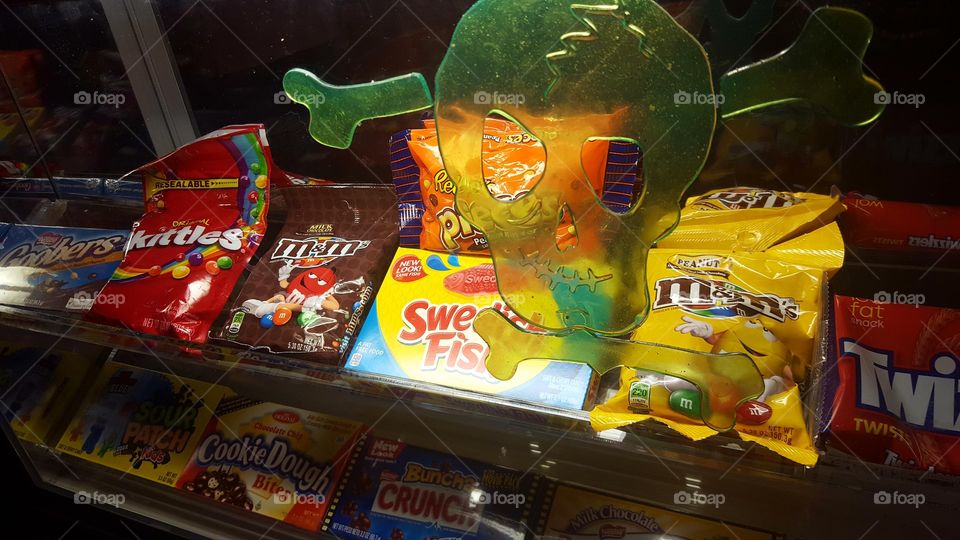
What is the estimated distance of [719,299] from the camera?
117 centimetres

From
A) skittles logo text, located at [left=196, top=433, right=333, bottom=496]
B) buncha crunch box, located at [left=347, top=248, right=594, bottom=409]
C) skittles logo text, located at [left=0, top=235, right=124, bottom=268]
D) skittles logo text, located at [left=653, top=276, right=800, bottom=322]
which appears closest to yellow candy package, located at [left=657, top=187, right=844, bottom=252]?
skittles logo text, located at [left=653, top=276, right=800, bottom=322]

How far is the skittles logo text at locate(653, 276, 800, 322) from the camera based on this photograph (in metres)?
1.14

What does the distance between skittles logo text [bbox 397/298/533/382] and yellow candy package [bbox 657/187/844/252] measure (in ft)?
1.35

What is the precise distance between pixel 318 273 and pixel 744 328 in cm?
84

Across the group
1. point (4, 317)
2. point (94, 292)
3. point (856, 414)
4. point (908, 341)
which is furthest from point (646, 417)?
point (4, 317)

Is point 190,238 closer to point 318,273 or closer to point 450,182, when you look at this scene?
point 318,273

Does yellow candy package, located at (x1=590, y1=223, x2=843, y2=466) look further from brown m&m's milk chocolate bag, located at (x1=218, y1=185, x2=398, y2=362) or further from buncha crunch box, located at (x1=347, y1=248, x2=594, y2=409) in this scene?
brown m&m's milk chocolate bag, located at (x1=218, y1=185, x2=398, y2=362)

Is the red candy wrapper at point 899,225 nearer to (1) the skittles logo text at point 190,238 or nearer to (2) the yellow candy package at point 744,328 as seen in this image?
(2) the yellow candy package at point 744,328

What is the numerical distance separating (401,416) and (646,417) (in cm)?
47

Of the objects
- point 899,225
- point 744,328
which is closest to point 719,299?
point 744,328

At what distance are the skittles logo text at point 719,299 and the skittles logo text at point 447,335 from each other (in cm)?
28

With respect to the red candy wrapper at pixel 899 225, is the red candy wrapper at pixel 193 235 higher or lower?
lower

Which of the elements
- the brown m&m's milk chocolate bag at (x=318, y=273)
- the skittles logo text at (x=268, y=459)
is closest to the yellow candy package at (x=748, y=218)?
the brown m&m's milk chocolate bag at (x=318, y=273)

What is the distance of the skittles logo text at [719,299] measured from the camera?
3.74 ft
